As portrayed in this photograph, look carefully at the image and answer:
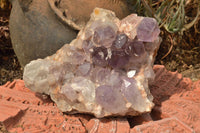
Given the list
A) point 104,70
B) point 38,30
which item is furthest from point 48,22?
point 104,70

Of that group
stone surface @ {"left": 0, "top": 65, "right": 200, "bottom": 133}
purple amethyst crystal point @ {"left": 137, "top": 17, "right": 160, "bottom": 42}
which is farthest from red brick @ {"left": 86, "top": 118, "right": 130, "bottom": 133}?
purple amethyst crystal point @ {"left": 137, "top": 17, "right": 160, "bottom": 42}

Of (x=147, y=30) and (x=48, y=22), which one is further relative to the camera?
(x=48, y=22)

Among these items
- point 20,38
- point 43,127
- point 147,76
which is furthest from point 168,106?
point 20,38

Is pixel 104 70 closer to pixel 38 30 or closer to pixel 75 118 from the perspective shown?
pixel 75 118

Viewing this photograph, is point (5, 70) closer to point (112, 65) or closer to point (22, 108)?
point (22, 108)


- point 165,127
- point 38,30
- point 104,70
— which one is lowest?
point 165,127
